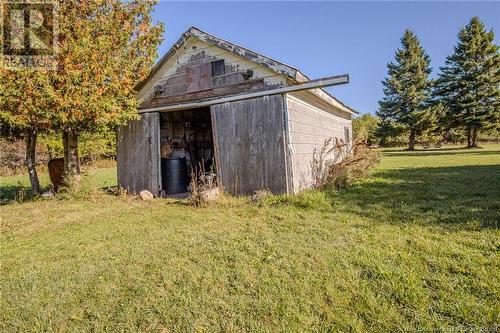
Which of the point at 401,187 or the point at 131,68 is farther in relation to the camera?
the point at 131,68

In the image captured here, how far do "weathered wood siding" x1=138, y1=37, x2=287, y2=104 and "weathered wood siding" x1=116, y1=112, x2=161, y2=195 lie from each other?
0.85 m

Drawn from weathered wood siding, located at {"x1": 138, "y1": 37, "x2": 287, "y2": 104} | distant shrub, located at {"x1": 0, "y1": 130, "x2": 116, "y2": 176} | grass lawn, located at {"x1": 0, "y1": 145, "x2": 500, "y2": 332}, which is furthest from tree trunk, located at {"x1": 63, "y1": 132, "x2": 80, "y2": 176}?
distant shrub, located at {"x1": 0, "y1": 130, "x2": 116, "y2": 176}

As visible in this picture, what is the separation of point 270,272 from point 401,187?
550 centimetres

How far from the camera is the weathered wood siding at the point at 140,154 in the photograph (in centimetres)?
831

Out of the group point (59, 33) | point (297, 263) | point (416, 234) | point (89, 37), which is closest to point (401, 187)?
point (416, 234)

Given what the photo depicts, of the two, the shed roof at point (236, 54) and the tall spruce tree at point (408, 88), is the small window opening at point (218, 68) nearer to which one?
the shed roof at point (236, 54)

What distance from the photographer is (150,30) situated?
8.41 m

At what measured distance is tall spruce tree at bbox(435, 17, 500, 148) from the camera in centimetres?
2495

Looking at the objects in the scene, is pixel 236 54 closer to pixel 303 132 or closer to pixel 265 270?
pixel 303 132

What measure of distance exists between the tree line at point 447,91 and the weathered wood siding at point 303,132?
22220 mm

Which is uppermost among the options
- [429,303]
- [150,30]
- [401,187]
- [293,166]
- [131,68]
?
[150,30]

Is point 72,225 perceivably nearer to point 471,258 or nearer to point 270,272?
point 270,272

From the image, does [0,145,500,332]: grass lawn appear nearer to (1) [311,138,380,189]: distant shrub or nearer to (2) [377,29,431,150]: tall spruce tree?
(1) [311,138,380,189]: distant shrub

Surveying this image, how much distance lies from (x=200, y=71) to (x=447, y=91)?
95.7ft
